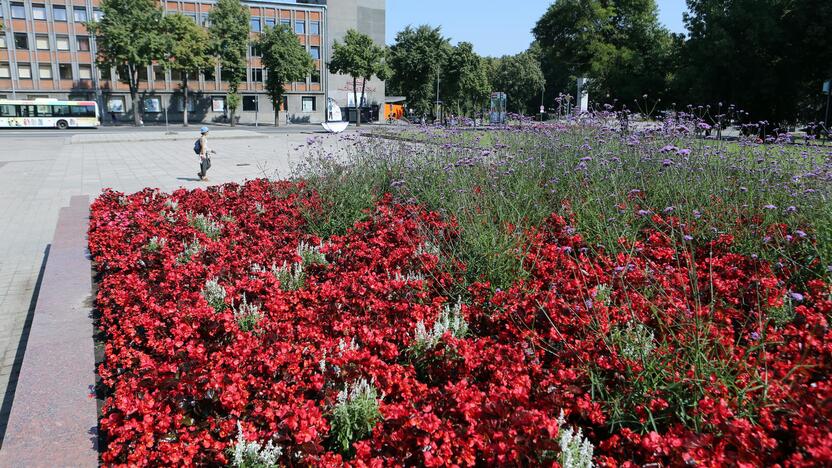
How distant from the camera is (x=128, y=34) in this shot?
154ft

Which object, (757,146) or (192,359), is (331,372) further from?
(757,146)

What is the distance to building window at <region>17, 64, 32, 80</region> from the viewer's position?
173ft

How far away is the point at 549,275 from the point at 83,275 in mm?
4014

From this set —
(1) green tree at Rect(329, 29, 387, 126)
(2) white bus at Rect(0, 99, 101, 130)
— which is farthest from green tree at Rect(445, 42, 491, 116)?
(2) white bus at Rect(0, 99, 101, 130)

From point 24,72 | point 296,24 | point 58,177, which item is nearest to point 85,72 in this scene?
point 24,72

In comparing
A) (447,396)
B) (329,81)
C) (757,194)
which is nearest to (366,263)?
(447,396)

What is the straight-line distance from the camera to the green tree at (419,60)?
5631 centimetres

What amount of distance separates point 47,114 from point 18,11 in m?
16.5

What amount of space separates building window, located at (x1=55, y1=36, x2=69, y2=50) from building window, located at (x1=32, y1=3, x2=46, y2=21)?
206cm

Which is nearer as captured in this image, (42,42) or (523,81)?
(42,42)

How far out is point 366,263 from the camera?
4797 mm

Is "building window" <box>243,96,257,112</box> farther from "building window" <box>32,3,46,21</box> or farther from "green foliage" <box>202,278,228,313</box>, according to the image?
"green foliage" <box>202,278,228,313</box>

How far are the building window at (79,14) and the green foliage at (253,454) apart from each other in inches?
2481

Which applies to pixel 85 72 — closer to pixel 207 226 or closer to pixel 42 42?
pixel 42 42
